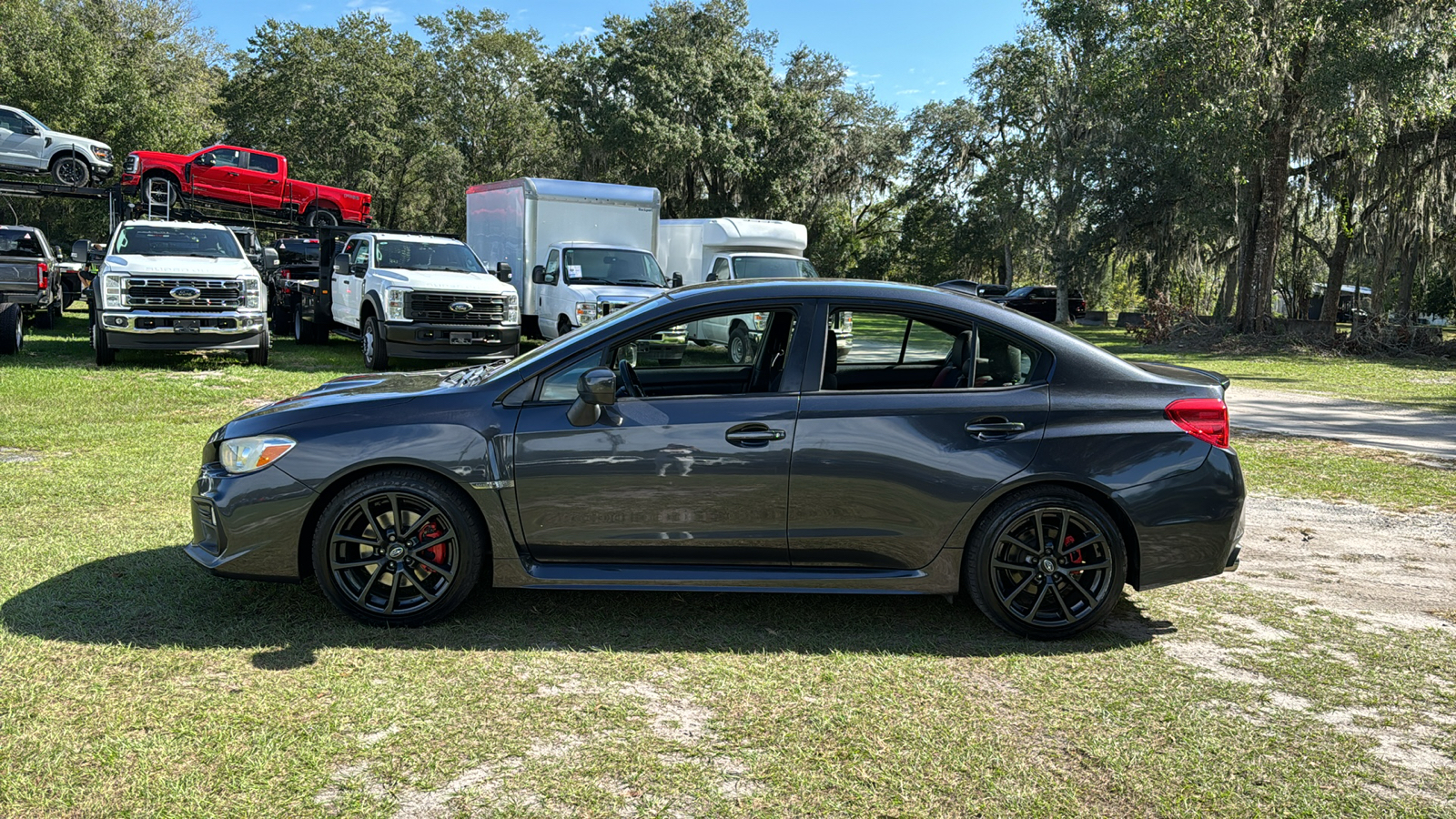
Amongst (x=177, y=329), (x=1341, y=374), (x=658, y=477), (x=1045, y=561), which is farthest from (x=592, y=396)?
(x=1341, y=374)

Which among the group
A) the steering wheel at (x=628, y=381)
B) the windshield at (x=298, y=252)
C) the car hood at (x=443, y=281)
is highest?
the windshield at (x=298, y=252)

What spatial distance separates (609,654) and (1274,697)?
8.49ft

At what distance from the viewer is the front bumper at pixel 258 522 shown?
4.21 meters

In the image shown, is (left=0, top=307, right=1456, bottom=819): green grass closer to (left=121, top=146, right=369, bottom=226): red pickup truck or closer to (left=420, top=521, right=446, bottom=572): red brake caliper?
(left=420, top=521, right=446, bottom=572): red brake caliper

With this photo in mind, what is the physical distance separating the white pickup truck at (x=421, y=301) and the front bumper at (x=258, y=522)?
9.15 metres

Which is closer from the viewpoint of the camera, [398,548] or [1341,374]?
[398,548]

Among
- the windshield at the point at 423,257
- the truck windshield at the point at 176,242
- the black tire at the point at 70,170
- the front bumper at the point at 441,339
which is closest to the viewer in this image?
the truck windshield at the point at 176,242

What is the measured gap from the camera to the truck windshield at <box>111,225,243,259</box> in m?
13.8

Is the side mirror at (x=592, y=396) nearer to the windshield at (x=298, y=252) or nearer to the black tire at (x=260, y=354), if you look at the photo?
the black tire at (x=260, y=354)

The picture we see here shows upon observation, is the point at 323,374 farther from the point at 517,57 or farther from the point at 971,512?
the point at 517,57

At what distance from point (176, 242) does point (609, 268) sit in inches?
255

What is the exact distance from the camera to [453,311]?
14.2m

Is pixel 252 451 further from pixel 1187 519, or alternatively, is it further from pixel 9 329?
pixel 9 329

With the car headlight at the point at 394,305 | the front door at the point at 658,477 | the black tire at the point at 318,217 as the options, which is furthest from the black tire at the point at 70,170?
the front door at the point at 658,477
